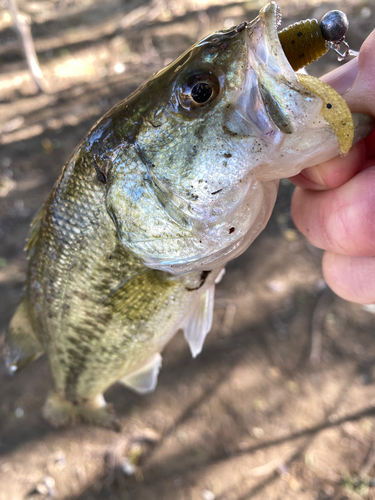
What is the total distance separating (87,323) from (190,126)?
1.00 meters

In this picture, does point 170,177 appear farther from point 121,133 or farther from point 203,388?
point 203,388

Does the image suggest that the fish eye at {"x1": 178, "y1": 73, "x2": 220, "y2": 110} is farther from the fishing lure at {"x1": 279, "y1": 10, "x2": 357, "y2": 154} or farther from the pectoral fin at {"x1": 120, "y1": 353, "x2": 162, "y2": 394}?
the pectoral fin at {"x1": 120, "y1": 353, "x2": 162, "y2": 394}

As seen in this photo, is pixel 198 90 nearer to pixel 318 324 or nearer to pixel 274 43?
pixel 274 43

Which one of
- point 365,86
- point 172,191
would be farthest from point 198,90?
point 365,86

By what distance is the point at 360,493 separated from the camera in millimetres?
2736

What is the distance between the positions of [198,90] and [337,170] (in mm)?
582

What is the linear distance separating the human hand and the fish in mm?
146

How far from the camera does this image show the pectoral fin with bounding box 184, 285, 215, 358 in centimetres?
157

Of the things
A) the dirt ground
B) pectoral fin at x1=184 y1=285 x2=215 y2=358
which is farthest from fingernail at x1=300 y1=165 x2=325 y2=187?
the dirt ground

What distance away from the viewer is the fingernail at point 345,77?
114 cm

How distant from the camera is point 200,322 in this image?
1606 millimetres

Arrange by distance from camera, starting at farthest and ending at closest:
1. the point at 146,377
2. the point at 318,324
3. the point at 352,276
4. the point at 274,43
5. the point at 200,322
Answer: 1. the point at 318,324
2. the point at 146,377
3. the point at 200,322
4. the point at 352,276
5. the point at 274,43

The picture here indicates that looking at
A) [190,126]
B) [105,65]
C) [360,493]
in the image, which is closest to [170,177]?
[190,126]

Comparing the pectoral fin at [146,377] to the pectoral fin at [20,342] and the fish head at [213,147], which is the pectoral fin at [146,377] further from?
the fish head at [213,147]
